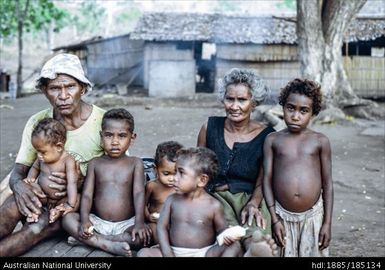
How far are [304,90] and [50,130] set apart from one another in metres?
1.73

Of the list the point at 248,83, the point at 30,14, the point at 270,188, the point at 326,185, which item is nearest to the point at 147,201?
the point at 270,188

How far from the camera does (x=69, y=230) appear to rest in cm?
A: 337

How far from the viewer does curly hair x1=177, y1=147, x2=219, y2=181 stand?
9.71 ft

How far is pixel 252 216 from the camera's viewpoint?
130 inches

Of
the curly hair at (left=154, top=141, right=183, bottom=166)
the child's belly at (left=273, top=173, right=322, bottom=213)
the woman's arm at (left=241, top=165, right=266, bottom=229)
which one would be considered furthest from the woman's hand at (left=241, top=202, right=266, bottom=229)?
the curly hair at (left=154, top=141, right=183, bottom=166)

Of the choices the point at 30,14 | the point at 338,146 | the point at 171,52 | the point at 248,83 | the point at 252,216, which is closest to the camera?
the point at 252,216

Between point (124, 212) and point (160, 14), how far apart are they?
805 inches

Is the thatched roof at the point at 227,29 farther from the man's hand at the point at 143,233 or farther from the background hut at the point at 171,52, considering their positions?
the man's hand at the point at 143,233

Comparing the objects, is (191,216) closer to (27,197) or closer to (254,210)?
(254,210)

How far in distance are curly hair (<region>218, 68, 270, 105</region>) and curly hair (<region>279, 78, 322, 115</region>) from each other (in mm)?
148

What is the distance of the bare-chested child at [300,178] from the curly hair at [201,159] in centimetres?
61

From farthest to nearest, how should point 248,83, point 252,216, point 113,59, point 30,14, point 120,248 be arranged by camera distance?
point 113,59 < point 30,14 < point 248,83 < point 252,216 < point 120,248
